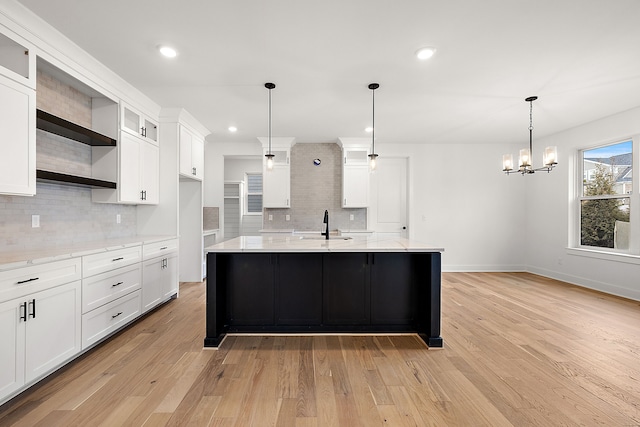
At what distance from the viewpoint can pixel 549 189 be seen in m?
5.79

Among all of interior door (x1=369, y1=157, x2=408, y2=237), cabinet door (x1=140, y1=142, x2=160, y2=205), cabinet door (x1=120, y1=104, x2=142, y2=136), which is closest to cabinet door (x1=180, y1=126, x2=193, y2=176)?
cabinet door (x1=140, y1=142, x2=160, y2=205)

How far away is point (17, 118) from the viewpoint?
2.20 meters

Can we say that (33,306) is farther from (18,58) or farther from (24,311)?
(18,58)

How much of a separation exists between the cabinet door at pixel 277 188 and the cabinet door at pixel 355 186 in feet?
3.64

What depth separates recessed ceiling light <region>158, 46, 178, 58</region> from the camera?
2700 mm

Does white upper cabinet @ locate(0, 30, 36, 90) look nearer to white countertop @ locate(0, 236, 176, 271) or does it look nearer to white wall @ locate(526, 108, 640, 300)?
white countertop @ locate(0, 236, 176, 271)

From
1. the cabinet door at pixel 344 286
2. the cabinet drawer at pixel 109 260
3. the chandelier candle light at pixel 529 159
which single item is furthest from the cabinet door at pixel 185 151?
the chandelier candle light at pixel 529 159

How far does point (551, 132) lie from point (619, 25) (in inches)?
144

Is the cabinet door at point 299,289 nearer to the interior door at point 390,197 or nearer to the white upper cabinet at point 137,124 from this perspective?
the white upper cabinet at point 137,124

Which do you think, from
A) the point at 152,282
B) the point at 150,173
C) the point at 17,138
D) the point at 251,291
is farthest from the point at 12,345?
the point at 150,173

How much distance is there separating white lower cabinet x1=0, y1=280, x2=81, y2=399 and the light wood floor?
0.15 metres

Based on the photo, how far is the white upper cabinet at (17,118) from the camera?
2.11 m

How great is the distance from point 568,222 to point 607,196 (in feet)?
2.40

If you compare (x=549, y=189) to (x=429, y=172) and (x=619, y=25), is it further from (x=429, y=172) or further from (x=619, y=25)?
(x=619, y=25)
